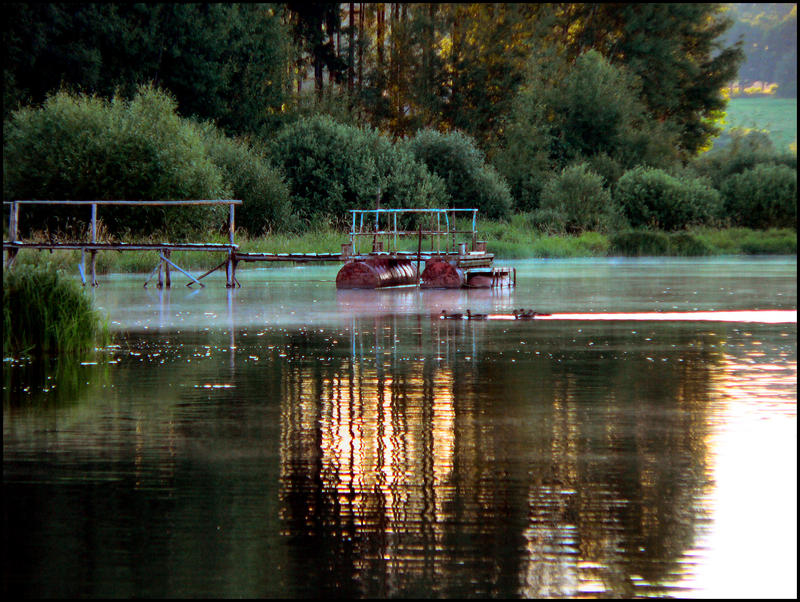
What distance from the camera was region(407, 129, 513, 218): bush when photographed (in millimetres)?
70500

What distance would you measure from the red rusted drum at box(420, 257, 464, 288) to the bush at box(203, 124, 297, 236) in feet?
67.2

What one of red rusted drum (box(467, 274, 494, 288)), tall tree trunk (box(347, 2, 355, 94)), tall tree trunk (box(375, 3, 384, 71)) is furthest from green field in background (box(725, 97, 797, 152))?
red rusted drum (box(467, 274, 494, 288))

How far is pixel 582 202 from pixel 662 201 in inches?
202

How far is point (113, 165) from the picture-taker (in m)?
49.5

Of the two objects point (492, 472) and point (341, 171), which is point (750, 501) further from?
point (341, 171)

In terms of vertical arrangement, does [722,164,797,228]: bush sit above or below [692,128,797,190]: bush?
below

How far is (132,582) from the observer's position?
22.4 ft

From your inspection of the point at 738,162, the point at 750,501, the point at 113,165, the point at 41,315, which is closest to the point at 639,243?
the point at 738,162

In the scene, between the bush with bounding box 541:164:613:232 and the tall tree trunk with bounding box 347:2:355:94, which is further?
the tall tree trunk with bounding box 347:2:355:94

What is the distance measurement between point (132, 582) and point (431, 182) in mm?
60396

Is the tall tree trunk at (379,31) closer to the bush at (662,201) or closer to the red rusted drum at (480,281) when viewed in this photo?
the bush at (662,201)

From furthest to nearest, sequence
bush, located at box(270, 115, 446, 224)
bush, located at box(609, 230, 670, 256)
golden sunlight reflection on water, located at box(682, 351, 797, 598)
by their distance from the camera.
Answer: bush, located at box(609, 230, 670, 256), bush, located at box(270, 115, 446, 224), golden sunlight reflection on water, located at box(682, 351, 797, 598)

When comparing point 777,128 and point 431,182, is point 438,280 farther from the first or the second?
point 777,128

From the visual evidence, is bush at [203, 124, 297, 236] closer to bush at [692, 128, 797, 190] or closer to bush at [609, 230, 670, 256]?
bush at [609, 230, 670, 256]
